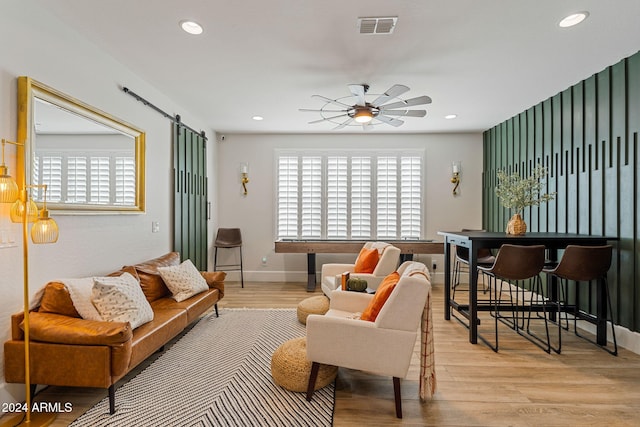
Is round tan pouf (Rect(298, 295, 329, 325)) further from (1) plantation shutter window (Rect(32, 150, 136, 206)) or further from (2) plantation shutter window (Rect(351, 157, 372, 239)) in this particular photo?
(2) plantation shutter window (Rect(351, 157, 372, 239))

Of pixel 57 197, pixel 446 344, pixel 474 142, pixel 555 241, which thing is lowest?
pixel 446 344

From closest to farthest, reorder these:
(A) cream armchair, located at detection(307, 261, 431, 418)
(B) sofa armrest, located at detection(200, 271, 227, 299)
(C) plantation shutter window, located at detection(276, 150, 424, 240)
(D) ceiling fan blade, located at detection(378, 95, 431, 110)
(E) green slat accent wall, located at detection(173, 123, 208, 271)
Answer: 1. (A) cream armchair, located at detection(307, 261, 431, 418)
2. (D) ceiling fan blade, located at detection(378, 95, 431, 110)
3. (B) sofa armrest, located at detection(200, 271, 227, 299)
4. (E) green slat accent wall, located at detection(173, 123, 208, 271)
5. (C) plantation shutter window, located at detection(276, 150, 424, 240)

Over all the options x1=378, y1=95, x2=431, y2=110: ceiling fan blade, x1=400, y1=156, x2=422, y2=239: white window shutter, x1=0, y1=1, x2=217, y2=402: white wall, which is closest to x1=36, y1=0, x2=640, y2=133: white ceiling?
x1=0, y1=1, x2=217, y2=402: white wall

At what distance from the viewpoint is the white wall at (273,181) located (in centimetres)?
618

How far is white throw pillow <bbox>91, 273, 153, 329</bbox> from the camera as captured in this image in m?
2.38

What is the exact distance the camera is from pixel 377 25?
102 inches

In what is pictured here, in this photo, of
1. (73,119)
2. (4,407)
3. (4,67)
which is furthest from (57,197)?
(4,407)

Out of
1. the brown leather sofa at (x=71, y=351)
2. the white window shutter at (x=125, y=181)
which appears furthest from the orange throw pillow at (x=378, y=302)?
the white window shutter at (x=125, y=181)

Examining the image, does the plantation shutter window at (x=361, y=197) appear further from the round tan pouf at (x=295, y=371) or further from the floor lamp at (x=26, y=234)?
the floor lamp at (x=26, y=234)

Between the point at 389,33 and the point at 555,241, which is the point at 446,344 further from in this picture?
the point at 389,33

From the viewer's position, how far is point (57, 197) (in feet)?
8.44

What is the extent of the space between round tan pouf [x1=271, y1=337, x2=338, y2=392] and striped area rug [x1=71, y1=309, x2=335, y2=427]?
2.7 inches

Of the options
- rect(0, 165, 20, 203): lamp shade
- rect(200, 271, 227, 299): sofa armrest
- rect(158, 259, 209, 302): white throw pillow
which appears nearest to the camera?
rect(0, 165, 20, 203): lamp shade

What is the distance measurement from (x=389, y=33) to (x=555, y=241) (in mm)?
2587
